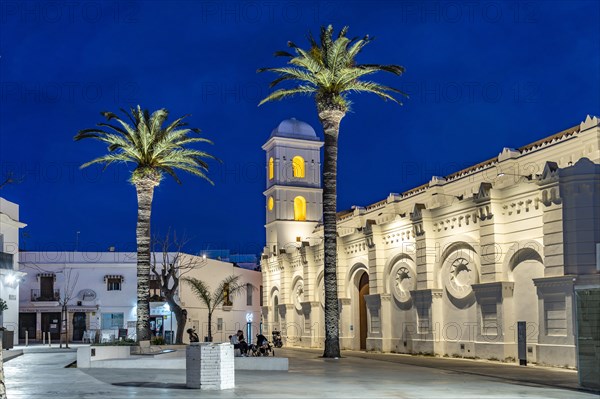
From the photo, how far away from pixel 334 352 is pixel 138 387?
1665 cm

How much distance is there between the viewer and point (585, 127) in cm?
3147

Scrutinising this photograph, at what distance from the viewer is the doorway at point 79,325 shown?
68562 mm

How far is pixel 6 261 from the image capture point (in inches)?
2169

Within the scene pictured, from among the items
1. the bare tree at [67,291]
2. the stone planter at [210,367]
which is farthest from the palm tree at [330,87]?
the bare tree at [67,291]

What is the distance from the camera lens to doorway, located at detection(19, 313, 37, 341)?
6738 cm

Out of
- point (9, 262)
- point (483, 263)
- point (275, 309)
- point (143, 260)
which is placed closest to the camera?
point (483, 263)

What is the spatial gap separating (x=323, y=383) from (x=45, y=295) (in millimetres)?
53081

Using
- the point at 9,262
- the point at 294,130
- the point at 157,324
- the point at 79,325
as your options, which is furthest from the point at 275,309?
the point at 9,262

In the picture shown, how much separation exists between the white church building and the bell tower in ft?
41.0

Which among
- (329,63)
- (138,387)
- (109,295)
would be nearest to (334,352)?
(329,63)

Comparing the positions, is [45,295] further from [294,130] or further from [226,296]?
[294,130]

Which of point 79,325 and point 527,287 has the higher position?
point 527,287

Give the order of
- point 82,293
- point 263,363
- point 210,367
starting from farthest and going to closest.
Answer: point 82,293 → point 263,363 → point 210,367

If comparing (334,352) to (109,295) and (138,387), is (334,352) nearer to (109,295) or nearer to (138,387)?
(138,387)
